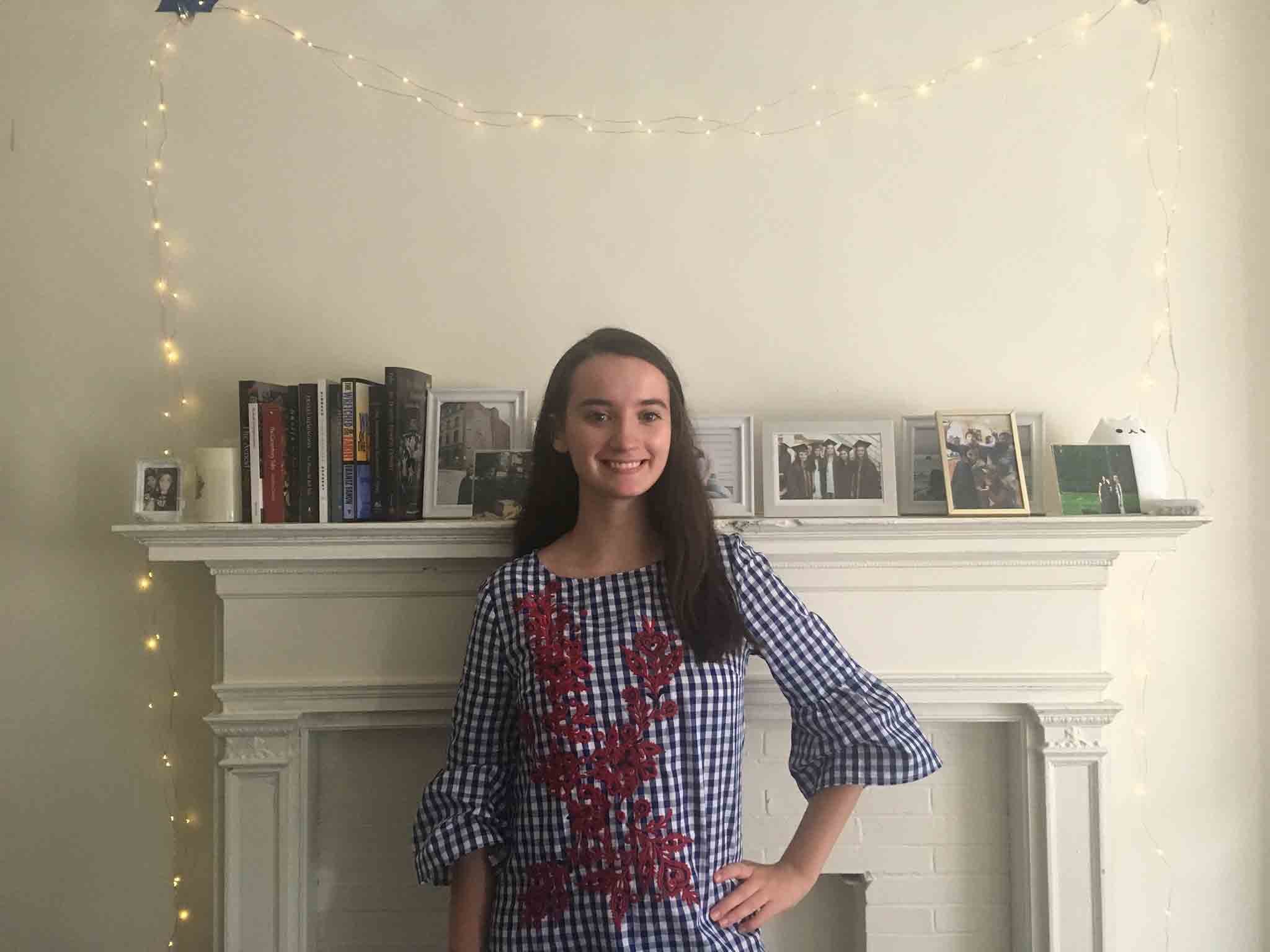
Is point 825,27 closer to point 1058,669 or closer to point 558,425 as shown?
point 558,425

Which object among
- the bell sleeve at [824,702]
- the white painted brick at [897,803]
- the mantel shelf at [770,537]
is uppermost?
the mantel shelf at [770,537]

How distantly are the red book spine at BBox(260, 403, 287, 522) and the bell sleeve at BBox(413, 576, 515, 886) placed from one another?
0.40 meters

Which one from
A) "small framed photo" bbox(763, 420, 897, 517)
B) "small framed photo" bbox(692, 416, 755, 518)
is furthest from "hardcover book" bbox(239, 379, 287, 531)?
"small framed photo" bbox(763, 420, 897, 517)

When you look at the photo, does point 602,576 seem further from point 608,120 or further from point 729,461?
point 608,120

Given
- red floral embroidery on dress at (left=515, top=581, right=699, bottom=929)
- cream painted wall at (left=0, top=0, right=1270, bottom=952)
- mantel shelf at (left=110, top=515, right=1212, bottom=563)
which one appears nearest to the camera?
red floral embroidery on dress at (left=515, top=581, right=699, bottom=929)

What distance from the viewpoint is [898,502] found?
5.32 ft

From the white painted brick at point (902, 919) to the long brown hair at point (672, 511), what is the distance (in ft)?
2.17

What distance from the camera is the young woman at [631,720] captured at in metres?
1.23

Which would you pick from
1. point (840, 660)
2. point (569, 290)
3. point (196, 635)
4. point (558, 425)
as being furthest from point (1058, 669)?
point (196, 635)

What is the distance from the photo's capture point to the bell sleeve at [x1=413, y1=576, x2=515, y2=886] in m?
1.28

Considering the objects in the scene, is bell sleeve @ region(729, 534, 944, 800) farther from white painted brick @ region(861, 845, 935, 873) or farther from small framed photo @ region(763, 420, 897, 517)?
white painted brick @ region(861, 845, 935, 873)

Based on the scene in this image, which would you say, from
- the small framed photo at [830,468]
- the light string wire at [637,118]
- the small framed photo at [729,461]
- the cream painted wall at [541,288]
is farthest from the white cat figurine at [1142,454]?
the light string wire at [637,118]

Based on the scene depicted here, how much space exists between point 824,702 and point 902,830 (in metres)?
0.49

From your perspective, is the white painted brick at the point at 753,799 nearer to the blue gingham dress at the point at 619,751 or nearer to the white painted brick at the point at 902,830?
the white painted brick at the point at 902,830
